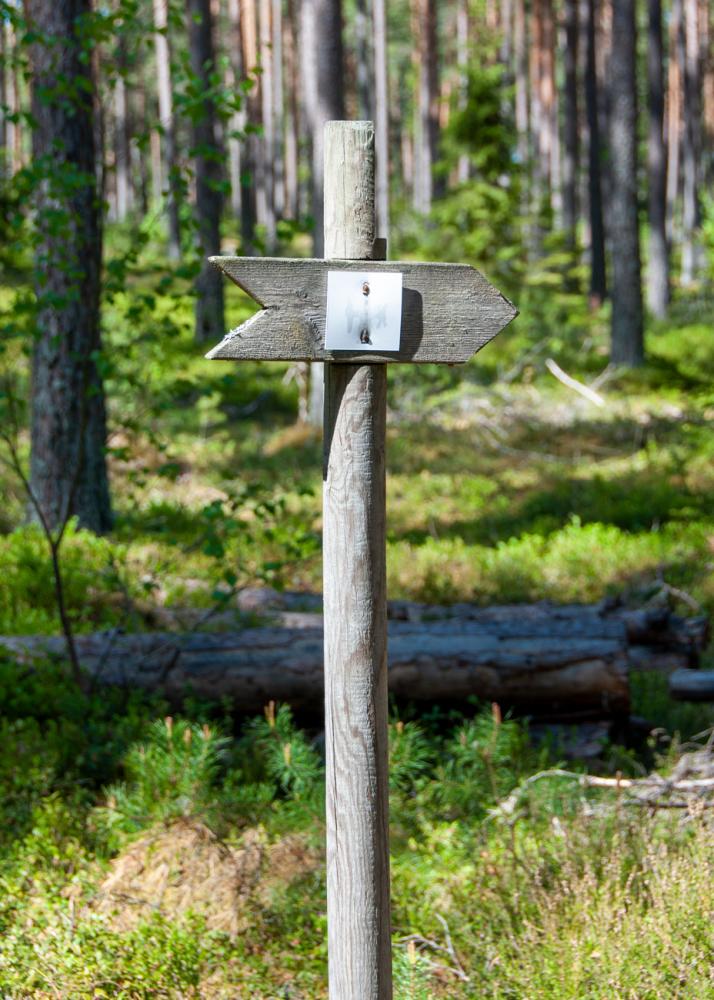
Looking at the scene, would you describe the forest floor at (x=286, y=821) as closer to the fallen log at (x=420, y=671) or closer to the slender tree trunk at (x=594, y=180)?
the fallen log at (x=420, y=671)

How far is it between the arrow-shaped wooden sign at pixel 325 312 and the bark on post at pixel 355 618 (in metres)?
0.09

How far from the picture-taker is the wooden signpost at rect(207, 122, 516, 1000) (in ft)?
8.13

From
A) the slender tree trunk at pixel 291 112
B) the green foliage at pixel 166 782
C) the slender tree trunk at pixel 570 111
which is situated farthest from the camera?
the slender tree trunk at pixel 291 112

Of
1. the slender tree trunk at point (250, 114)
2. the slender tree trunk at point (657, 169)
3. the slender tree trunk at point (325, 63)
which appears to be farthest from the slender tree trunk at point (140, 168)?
the slender tree trunk at point (325, 63)

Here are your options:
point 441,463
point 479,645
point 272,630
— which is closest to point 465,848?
point 479,645

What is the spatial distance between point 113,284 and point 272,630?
205 centimetres

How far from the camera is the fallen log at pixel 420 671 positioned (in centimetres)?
527

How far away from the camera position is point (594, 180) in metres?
23.1

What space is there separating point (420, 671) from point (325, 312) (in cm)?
319

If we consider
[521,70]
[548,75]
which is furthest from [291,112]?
[548,75]

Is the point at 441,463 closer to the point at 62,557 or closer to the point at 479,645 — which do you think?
the point at 62,557

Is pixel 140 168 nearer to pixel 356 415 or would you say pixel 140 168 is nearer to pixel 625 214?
pixel 625 214

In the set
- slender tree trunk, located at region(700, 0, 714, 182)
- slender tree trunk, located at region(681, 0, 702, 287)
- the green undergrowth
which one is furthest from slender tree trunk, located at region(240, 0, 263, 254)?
slender tree trunk, located at region(700, 0, 714, 182)

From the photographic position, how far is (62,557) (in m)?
7.29
